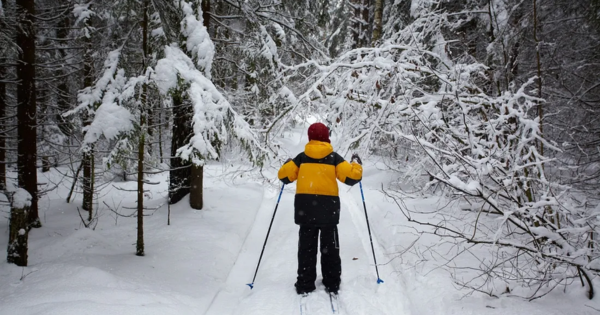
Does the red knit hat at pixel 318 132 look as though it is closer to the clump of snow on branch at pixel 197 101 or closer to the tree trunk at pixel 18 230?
the clump of snow on branch at pixel 197 101

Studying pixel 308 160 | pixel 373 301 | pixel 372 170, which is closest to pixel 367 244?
pixel 373 301

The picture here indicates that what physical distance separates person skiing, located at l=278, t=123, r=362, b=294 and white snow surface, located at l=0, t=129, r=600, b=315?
26 cm

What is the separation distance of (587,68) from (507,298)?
292 inches

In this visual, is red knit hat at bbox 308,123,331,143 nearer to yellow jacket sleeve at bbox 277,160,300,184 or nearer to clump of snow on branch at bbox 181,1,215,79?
yellow jacket sleeve at bbox 277,160,300,184

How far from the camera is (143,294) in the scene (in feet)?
13.4

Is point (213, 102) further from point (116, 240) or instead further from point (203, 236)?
point (116, 240)

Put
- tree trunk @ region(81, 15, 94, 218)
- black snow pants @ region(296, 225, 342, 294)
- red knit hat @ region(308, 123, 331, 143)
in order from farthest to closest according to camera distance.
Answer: tree trunk @ region(81, 15, 94, 218), red knit hat @ region(308, 123, 331, 143), black snow pants @ region(296, 225, 342, 294)

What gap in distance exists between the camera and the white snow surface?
A: 12.2ft

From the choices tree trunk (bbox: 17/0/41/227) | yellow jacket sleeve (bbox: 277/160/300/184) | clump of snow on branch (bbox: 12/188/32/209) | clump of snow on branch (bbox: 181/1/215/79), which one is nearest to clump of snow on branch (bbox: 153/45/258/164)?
clump of snow on branch (bbox: 181/1/215/79)

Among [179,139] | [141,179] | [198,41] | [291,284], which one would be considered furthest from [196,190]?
[291,284]

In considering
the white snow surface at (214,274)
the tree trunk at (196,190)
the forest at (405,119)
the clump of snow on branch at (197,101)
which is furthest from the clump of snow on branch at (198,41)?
the tree trunk at (196,190)

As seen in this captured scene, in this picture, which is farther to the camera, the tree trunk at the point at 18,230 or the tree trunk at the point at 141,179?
the tree trunk at the point at 141,179

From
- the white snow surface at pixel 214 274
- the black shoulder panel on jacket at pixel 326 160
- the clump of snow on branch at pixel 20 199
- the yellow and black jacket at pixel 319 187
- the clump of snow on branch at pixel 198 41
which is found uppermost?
the clump of snow on branch at pixel 198 41

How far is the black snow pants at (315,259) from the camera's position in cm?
445
